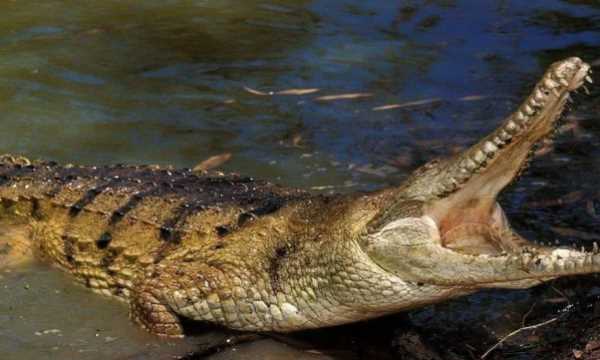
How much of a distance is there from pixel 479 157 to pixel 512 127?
0.18 m

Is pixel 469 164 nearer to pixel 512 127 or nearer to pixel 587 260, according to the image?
pixel 512 127

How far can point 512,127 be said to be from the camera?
3.46 m

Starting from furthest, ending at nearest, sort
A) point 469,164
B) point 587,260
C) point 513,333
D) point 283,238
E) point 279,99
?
point 279,99, point 283,238, point 513,333, point 469,164, point 587,260

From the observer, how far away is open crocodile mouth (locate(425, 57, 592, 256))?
340 cm

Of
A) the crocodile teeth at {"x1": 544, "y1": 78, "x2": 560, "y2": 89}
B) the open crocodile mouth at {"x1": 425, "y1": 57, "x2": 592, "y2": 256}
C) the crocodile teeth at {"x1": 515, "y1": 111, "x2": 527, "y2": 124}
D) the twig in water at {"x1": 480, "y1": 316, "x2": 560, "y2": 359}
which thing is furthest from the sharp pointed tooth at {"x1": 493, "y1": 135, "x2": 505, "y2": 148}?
the twig in water at {"x1": 480, "y1": 316, "x2": 560, "y2": 359}

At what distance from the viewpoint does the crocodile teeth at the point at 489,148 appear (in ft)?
11.6

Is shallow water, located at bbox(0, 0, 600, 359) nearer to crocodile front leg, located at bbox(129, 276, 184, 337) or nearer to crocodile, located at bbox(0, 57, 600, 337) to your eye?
crocodile front leg, located at bbox(129, 276, 184, 337)

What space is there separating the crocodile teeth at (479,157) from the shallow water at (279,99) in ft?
3.89

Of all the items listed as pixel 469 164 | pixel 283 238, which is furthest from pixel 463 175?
pixel 283 238

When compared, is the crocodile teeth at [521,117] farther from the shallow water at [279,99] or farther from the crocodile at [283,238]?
the shallow water at [279,99]

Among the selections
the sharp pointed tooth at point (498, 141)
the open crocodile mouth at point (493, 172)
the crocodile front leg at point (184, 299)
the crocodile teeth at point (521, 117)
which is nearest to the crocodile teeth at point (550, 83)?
the open crocodile mouth at point (493, 172)

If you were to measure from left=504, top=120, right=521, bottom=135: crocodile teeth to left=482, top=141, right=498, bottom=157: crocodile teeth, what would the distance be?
0.09m

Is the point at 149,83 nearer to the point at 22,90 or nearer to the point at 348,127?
the point at 22,90

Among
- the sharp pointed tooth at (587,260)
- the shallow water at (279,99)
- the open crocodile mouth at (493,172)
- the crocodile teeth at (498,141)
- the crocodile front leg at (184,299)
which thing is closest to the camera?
the sharp pointed tooth at (587,260)
